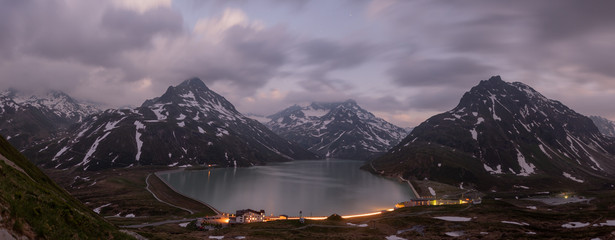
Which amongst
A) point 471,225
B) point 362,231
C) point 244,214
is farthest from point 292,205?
point 471,225

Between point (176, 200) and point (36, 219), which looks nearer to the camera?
point (36, 219)

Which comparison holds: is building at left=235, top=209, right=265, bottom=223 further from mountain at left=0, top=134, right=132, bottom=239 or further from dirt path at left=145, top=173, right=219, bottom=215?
mountain at left=0, top=134, right=132, bottom=239

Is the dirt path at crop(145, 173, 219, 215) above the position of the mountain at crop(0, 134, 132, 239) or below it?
below

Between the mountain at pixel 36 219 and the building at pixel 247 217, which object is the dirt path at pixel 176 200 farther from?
the mountain at pixel 36 219

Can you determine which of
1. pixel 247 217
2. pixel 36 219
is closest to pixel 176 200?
pixel 247 217

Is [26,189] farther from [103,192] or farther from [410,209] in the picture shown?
[103,192]

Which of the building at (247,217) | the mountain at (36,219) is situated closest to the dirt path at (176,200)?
the building at (247,217)

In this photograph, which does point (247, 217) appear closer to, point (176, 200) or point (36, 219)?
point (176, 200)

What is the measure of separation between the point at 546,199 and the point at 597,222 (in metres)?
107

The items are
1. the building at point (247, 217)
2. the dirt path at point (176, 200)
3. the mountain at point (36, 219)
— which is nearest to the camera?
the mountain at point (36, 219)

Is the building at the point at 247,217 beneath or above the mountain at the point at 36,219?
beneath

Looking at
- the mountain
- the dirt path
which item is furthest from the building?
the mountain

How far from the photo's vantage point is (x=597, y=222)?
90.0 meters

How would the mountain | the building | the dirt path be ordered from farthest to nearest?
the dirt path
the building
the mountain
